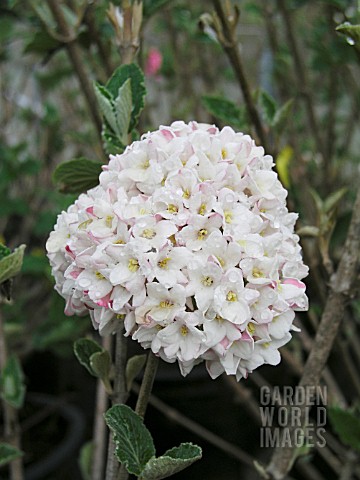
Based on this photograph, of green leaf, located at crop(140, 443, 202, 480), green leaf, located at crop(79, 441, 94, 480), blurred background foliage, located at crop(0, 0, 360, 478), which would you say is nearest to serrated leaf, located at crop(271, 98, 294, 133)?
blurred background foliage, located at crop(0, 0, 360, 478)

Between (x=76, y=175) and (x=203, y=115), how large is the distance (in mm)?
1011

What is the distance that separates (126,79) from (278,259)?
0.85ft

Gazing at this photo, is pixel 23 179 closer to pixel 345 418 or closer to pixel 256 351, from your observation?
pixel 345 418

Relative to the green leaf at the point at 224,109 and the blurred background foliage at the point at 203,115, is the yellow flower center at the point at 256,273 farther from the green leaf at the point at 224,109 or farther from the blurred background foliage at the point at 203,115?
the green leaf at the point at 224,109

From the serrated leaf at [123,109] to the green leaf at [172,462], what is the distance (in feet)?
0.94

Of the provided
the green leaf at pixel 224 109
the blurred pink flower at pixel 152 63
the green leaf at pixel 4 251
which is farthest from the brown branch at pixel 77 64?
the blurred pink flower at pixel 152 63

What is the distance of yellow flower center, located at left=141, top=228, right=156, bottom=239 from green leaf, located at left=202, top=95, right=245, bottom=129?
37 cm

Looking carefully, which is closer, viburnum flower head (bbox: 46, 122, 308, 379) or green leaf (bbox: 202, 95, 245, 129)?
viburnum flower head (bbox: 46, 122, 308, 379)

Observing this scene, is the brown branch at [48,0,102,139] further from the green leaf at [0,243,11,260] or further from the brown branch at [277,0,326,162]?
the brown branch at [277,0,326,162]

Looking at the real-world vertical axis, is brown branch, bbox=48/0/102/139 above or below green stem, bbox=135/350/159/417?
above

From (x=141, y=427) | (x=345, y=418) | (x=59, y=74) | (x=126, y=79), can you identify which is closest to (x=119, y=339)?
(x=141, y=427)

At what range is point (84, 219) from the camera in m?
0.51

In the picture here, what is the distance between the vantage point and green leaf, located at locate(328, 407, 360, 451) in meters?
0.78

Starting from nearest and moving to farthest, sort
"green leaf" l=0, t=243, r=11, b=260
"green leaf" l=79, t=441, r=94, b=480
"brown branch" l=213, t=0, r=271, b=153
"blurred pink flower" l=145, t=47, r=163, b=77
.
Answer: "green leaf" l=0, t=243, r=11, b=260, "brown branch" l=213, t=0, r=271, b=153, "green leaf" l=79, t=441, r=94, b=480, "blurred pink flower" l=145, t=47, r=163, b=77
